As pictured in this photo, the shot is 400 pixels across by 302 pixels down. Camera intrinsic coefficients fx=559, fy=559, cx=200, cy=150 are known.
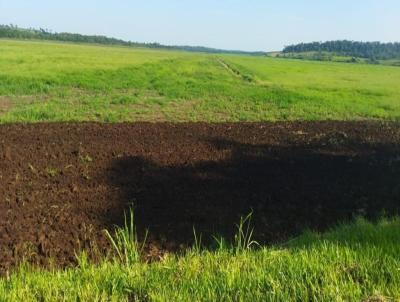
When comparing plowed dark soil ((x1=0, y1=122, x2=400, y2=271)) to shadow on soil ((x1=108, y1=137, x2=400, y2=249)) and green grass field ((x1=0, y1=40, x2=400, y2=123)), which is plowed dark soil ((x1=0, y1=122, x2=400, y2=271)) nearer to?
shadow on soil ((x1=108, y1=137, x2=400, y2=249))

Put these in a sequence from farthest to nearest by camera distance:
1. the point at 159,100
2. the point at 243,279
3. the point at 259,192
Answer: the point at 159,100, the point at 259,192, the point at 243,279

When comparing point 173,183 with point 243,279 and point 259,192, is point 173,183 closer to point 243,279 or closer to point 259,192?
point 259,192

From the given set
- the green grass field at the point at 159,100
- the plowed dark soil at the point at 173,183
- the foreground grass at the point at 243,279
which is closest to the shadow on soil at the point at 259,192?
the plowed dark soil at the point at 173,183

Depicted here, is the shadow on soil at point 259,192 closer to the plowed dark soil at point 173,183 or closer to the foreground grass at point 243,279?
the plowed dark soil at point 173,183

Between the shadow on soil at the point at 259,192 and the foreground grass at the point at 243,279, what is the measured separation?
8.53 feet

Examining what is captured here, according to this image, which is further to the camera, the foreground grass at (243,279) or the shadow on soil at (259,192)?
the shadow on soil at (259,192)

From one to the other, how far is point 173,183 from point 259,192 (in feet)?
5.27

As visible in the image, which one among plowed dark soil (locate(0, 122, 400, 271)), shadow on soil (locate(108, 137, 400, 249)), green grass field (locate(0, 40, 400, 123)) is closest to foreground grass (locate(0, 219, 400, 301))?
plowed dark soil (locate(0, 122, 400, 271))

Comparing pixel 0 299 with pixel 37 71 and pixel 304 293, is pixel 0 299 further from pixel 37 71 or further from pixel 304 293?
pixel 37 71

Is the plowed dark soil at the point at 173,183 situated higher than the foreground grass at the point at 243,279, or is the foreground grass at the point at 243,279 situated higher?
the foreground grass at the point at 243,279

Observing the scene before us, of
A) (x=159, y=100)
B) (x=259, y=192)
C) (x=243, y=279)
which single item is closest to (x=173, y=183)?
(x=259, y=192)

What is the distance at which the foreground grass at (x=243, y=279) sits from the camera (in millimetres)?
4211

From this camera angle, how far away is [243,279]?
448cm

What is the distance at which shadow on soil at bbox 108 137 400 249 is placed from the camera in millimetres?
8422
